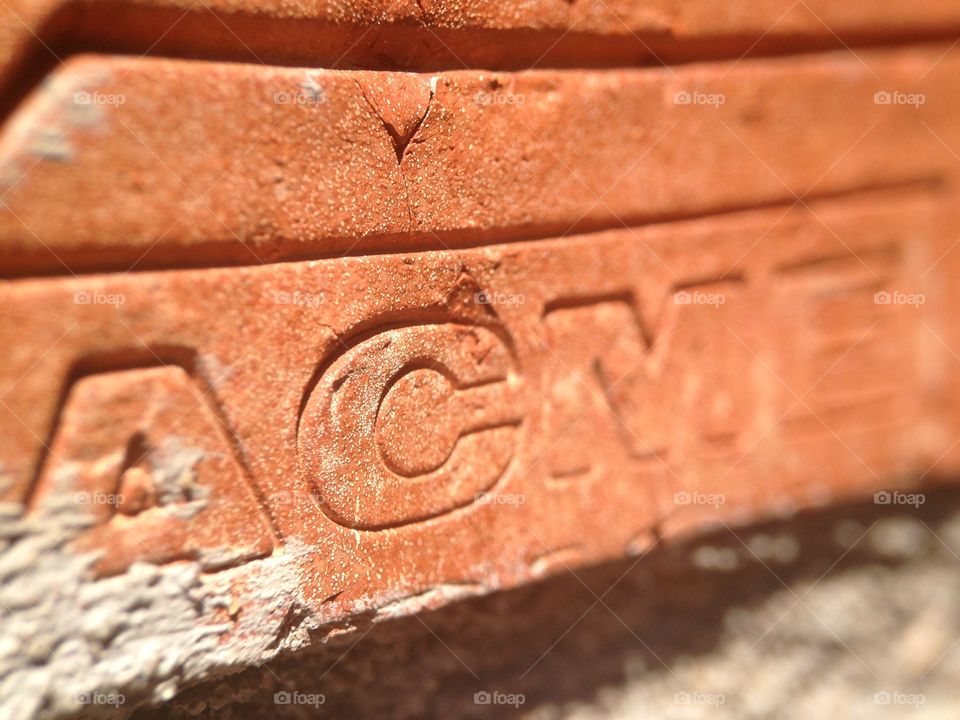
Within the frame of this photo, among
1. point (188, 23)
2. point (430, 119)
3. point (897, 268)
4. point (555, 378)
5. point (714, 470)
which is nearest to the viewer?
point (188, 23)

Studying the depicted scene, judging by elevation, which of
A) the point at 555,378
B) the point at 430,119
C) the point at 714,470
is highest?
the point at 430,119

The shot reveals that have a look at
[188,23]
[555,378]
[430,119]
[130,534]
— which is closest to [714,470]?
[555,378]

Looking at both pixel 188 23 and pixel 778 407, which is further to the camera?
pixel 778 407

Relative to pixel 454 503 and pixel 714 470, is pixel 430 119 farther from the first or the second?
pixel 714 470

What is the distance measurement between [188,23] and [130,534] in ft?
2.00

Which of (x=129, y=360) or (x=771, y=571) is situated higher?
(x=129, y=360)

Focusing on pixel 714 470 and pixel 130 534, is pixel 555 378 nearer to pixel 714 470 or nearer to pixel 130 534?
pixel 714 470

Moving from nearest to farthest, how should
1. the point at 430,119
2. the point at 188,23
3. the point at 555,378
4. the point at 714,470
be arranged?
the point at 188,23, the point at 430,119, the point at 555,378, the point at 714,470

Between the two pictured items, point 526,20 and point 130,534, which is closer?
point 130,534

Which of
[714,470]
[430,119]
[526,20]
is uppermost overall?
[526,20]

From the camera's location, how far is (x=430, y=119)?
3.61 ft

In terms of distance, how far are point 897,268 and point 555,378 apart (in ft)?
2.62

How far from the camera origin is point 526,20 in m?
1.14

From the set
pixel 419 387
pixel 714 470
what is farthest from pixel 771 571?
pixel 419 387
